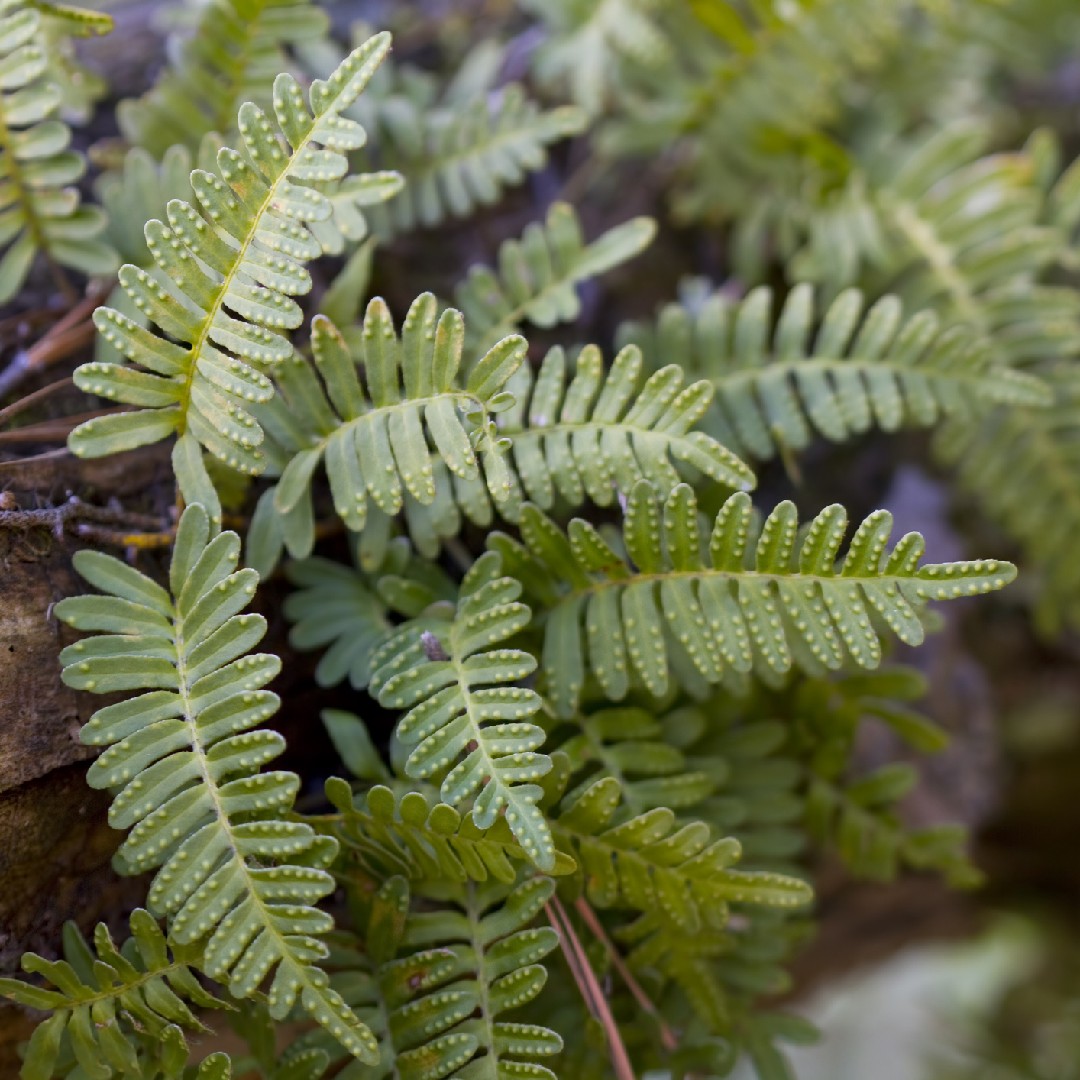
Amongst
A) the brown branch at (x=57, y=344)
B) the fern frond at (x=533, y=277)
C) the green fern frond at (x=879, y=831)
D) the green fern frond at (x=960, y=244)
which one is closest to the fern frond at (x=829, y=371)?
the fern frond at (x=533, y=277)

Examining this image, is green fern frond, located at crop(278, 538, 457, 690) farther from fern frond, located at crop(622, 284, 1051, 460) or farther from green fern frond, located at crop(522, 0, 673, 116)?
green fern frond, located at crop(522, 0, 673, 116)

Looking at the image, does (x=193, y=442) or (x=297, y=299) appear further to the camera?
(x=297, y=299)

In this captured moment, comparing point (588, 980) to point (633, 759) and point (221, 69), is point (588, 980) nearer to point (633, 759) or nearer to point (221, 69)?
point (633, 759)

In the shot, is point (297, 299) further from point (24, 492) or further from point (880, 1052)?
point (880, 1052)

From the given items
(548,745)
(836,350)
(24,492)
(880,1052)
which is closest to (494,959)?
(548,745)

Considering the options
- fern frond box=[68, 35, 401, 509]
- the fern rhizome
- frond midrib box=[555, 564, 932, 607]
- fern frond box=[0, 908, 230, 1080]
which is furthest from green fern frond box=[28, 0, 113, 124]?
fern frond box=[0, 908, 230, 1080]

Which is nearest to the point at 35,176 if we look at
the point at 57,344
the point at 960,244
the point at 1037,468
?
the point at 57,344
